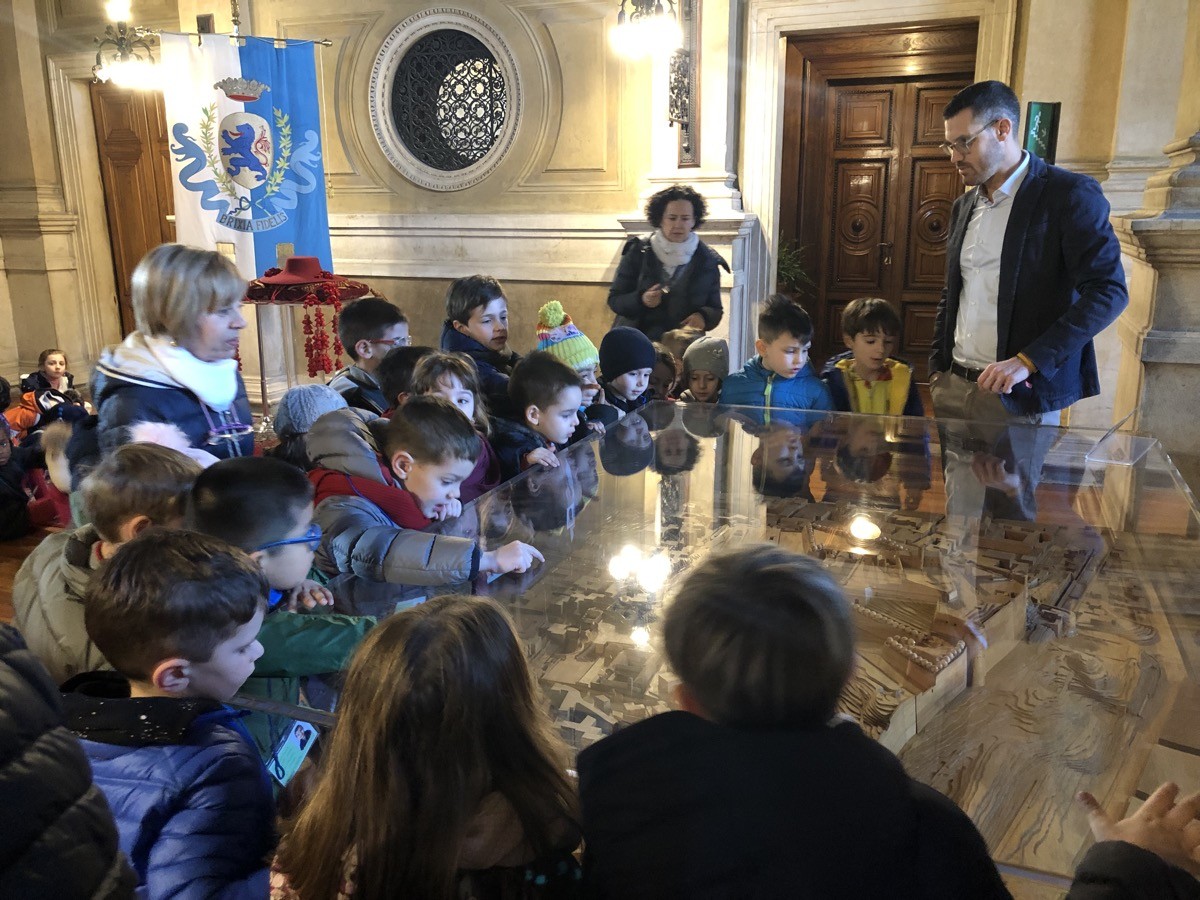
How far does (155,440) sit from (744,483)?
1.25m

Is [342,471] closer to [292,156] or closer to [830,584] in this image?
[830,584]

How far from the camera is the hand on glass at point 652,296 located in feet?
14.0

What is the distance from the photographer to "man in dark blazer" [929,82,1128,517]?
252 centimetres

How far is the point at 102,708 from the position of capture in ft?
3.32

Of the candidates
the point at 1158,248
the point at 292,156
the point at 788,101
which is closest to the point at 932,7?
the point at 788,101

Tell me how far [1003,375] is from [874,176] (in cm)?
411

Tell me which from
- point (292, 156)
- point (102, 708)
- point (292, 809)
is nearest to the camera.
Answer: point (102, 708)

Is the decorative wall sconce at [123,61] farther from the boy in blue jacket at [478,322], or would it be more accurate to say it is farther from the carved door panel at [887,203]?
the carved door panel at [887,203]

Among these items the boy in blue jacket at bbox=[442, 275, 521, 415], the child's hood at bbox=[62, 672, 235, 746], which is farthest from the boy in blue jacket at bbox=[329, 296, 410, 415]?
the child's hood at bbox=[62, 672, 235, 746]

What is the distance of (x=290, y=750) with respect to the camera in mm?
A: 1257

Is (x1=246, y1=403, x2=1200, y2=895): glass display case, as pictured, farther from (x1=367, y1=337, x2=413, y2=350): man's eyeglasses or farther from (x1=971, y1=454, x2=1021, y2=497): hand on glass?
(x1=367, y1=337, x2=413, y2=350): man's eyeglasses

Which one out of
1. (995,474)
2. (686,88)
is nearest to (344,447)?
(995,474)

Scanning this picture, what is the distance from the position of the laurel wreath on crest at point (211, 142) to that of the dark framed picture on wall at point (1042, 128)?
14.2ft

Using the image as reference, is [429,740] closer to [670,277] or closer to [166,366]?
[166,366]
